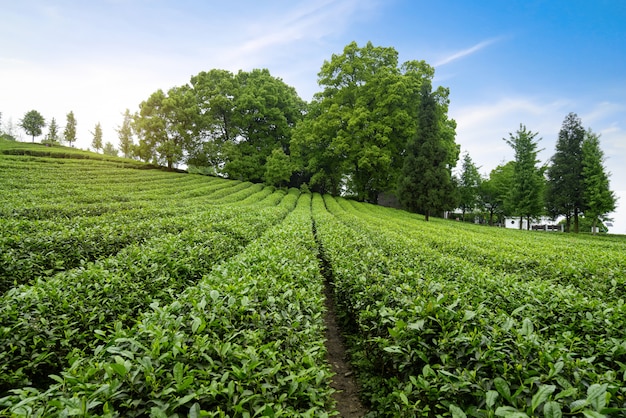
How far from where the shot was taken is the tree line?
82.4ft

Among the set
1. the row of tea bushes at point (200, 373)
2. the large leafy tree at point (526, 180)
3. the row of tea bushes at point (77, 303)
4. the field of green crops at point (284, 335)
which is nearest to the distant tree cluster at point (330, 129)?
the large leafy tree at point (526, 180)

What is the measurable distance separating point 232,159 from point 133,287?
35947 mm

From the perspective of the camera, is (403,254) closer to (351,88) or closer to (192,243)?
(192,243)

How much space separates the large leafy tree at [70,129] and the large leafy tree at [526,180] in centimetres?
9076

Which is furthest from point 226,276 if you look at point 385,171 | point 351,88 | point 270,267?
point 351,88

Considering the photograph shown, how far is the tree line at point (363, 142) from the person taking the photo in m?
25.1

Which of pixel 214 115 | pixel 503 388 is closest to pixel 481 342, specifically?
pixel 503 388

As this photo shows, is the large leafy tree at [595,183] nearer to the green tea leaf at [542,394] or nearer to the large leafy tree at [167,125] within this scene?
the green tea leaf at [542,394]

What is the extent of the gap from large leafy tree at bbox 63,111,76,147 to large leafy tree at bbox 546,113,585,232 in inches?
3696

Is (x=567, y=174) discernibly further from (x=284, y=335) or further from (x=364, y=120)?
(x=284, y=335)

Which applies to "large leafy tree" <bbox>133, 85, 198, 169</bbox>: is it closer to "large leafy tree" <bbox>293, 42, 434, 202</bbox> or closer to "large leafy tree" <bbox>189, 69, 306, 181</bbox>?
"large leafy tree" <bbox>189, 69, 306, 181</bbox>

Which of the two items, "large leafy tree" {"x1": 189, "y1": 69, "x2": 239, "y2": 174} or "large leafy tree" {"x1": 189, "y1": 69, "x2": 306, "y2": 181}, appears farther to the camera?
"large leafy tree" {"x1": 189, "y1": 69, "x2": 239, "y2": 174}

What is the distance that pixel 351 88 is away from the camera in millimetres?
33812

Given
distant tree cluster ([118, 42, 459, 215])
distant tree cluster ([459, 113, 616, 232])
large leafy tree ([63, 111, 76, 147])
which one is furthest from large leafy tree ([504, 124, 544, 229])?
large leafy tree ([63, 111, 76, 147])
